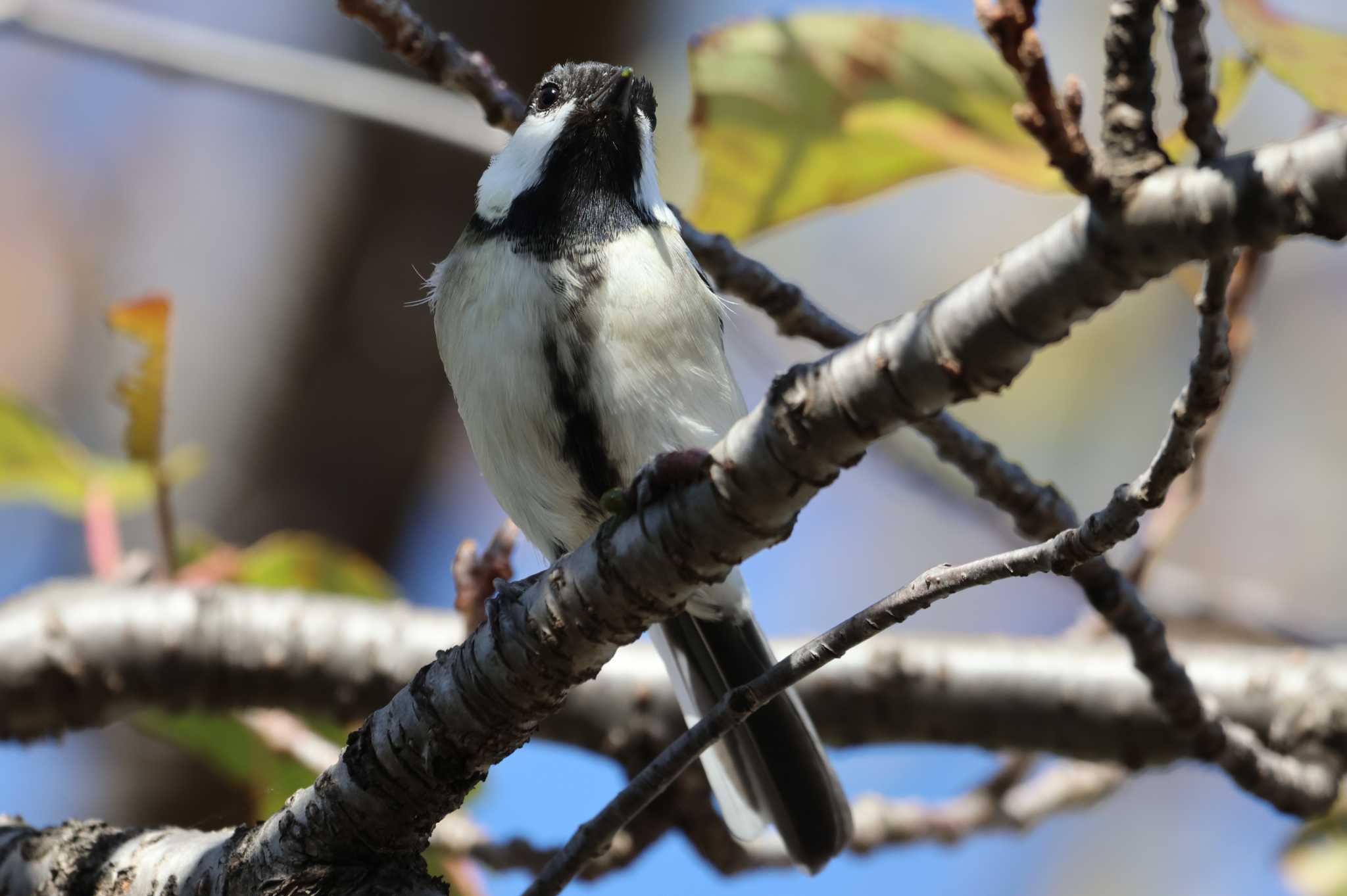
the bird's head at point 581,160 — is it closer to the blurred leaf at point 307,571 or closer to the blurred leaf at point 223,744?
the blurred leaf at point 307,571

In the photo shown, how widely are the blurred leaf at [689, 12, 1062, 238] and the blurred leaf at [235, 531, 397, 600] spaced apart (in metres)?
1.50

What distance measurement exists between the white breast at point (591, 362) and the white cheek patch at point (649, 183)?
222 millimetres

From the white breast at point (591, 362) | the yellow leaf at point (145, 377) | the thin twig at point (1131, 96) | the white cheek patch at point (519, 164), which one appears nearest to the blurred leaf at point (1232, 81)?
the white breast at point (591, 362)

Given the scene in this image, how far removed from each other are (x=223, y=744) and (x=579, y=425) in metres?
1.47

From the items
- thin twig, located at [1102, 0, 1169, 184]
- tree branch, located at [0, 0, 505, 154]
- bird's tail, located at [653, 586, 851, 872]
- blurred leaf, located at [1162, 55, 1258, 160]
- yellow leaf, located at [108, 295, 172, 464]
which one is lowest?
thin twig, located at [1102, 0, 1169, 184]

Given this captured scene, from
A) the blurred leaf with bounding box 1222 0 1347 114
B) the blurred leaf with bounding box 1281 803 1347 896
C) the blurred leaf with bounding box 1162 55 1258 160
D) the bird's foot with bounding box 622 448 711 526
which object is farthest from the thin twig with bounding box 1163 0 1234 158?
the blurred leaf with bounding box 1281 803 1347 896

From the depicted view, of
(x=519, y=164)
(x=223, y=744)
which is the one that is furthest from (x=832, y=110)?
(x=223, y=744)

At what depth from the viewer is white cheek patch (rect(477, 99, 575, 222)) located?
2902 mm

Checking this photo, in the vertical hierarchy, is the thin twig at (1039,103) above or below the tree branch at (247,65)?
below

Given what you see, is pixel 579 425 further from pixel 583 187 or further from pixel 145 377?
pixel 145 377

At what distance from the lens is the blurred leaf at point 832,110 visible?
2.34 m

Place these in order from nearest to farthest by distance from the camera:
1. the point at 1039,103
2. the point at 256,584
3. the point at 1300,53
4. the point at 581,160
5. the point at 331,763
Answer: the point at 1039,103 → the point at 1300,53 → the point at 331,763 → the point at 581,160 → the point at 256,584

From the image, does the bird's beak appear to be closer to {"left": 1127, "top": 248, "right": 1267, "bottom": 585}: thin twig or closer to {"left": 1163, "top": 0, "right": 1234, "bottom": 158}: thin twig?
{"left": 1127, "top": 248, "right": 1267, "bottom": 585}: thin twig

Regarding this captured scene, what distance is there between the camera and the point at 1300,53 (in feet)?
5.94
